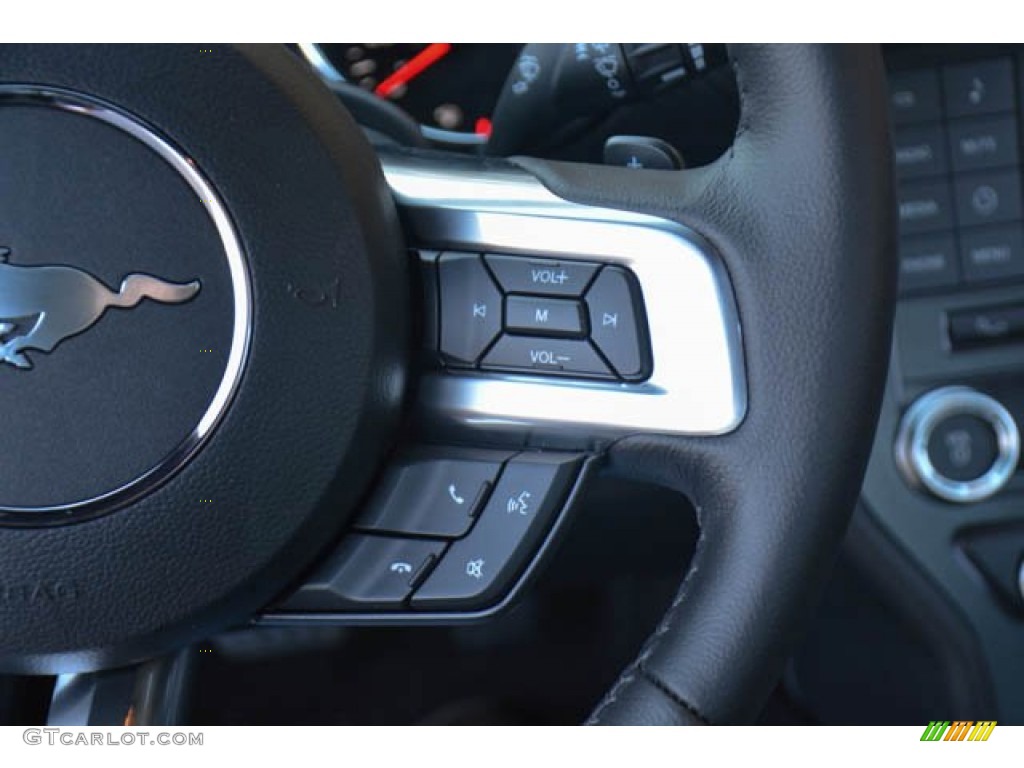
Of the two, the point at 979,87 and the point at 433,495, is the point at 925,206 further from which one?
the point at 433,495

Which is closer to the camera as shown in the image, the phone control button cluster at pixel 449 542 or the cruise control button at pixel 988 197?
the phone control button cluster at pixel 449 542

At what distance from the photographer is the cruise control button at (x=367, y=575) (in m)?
0.69

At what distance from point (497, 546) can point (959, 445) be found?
423 millimetres

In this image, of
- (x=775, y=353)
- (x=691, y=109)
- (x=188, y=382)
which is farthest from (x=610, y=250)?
(x=691, y=109)

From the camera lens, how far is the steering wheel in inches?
25.6

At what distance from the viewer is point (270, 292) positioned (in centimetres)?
66

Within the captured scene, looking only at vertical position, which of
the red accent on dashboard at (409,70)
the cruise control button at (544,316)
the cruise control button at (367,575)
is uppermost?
the red accent on dashboard at (409,70)

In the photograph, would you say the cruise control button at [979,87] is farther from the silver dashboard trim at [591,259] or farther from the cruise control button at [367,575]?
the cruise control button at [367,575]

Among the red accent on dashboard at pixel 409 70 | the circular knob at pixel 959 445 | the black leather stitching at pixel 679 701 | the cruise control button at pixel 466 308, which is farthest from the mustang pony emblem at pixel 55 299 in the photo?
the circular knob at pixel 959 445

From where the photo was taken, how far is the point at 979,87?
3.17ft
